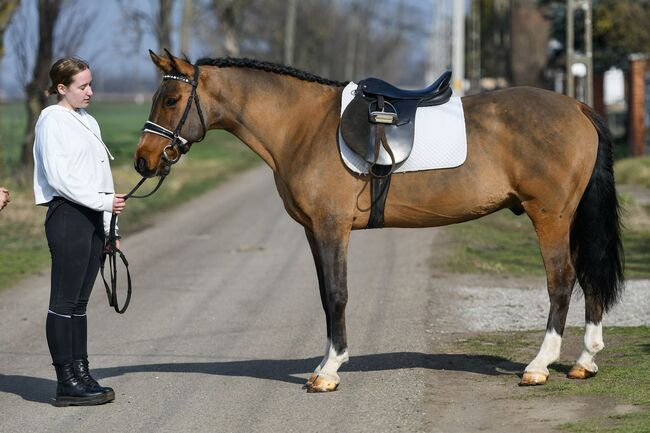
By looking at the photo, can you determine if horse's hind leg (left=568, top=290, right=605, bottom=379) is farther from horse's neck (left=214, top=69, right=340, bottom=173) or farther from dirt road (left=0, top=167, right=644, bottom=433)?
horse's neck (left=214, top=69, right=340, bottom=173)

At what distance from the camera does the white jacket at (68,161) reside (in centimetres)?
700

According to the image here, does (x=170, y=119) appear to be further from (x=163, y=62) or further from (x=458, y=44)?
(x=458, y=44)

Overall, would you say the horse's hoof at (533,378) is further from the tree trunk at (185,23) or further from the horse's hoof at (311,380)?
the tree trunk at (185,23)

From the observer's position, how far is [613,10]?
105 feet

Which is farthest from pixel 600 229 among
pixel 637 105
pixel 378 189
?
pixel 637 105

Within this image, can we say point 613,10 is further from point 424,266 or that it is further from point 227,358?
point 227,358

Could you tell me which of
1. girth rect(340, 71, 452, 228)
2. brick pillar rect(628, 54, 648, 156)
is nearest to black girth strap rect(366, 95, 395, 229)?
girth rect(340, 71, 452, 228)

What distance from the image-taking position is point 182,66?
7555 millimetres

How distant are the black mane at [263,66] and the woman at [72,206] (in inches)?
35.7

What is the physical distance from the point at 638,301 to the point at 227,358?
13.7 feet

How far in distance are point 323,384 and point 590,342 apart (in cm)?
179

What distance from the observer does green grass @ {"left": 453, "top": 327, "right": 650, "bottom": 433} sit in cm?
641

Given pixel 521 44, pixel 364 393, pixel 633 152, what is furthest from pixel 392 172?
pixel 521 44

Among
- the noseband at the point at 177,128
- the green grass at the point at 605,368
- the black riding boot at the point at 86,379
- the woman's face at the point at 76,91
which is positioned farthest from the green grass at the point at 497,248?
the woman's face at the point at 76,91
